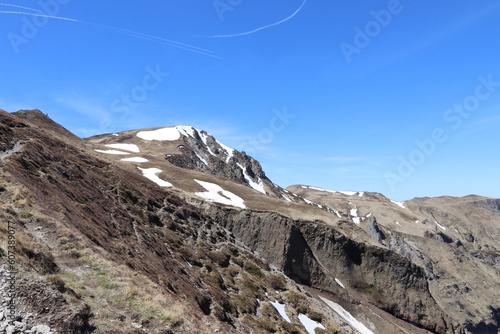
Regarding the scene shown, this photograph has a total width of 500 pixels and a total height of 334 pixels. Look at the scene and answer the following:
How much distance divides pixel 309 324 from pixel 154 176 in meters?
39.8

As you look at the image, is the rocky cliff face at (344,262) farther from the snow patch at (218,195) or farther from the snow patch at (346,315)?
the snow patch at (218,195)

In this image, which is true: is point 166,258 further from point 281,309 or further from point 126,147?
point 126,147

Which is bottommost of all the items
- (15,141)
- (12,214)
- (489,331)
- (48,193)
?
(489,331)

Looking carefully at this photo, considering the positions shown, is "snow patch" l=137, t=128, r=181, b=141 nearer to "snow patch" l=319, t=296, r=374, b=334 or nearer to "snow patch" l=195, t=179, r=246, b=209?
"snow patch" l=195, t=179, r=246, b=209

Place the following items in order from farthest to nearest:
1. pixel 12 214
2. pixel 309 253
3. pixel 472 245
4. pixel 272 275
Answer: pixel 472 245
pixel 309 253
pixel 272 275
pixel 12 214

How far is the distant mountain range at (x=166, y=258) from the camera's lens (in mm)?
12469

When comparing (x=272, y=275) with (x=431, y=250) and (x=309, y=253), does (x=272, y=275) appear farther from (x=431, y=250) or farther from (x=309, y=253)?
(x=431, y=250)

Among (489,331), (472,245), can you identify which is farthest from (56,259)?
(472,245)

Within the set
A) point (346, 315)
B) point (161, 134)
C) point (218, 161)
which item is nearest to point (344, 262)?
point (346, 315)

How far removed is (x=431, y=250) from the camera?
12419 cm

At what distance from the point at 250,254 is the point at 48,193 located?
71.8 ft

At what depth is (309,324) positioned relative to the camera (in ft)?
93.9

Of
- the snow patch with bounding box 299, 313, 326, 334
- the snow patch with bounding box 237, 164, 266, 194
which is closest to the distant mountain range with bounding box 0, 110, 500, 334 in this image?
the snow patch with bounding box 299, 313, 326, 334

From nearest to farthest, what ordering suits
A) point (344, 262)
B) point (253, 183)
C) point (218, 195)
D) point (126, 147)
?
point (344, 262), point (218, 195), point (126, 147), point (253, 183)
